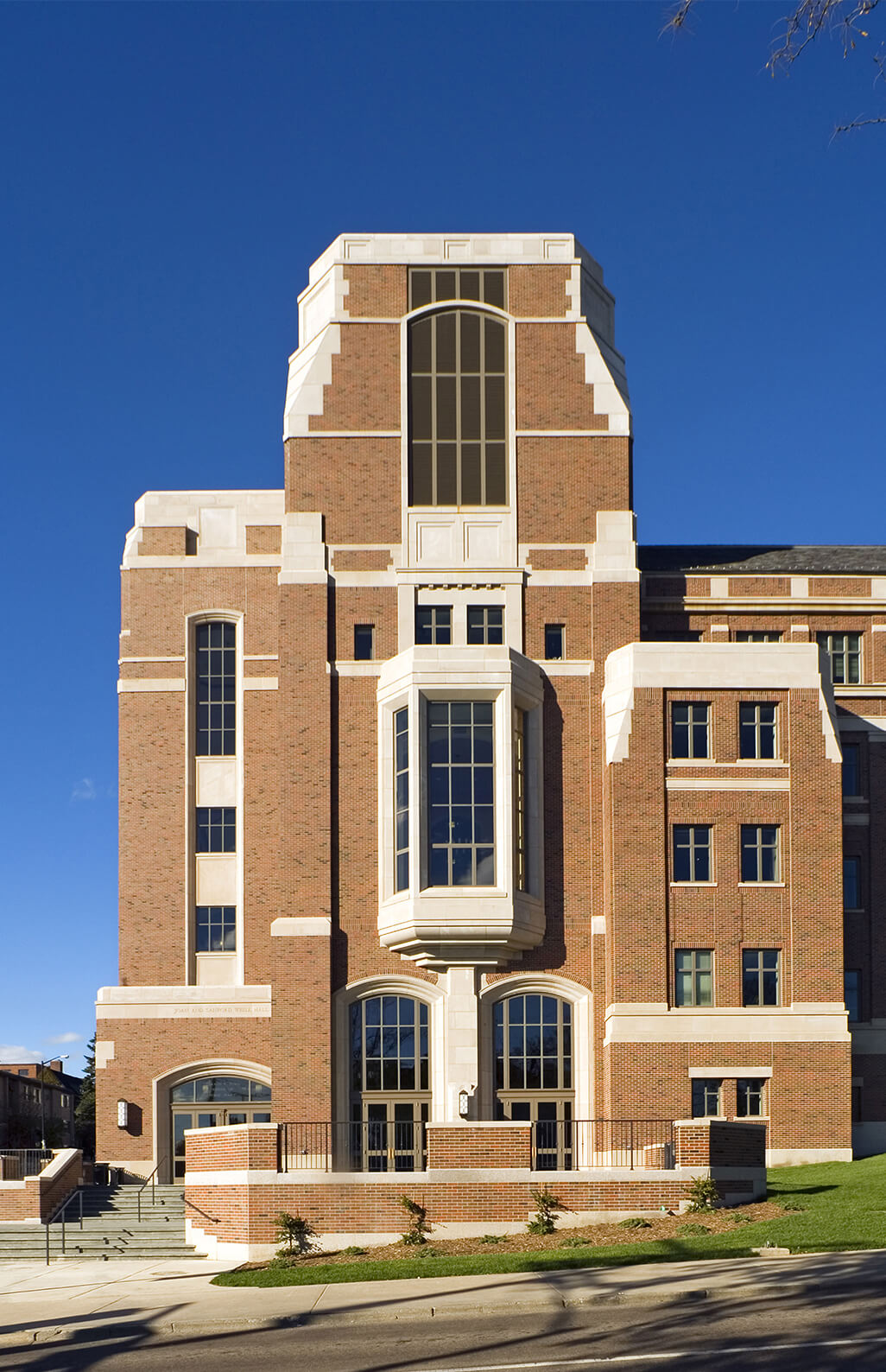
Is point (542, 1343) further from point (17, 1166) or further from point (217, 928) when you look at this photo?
point (217, 928)

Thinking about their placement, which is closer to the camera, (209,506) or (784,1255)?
(784,1255)

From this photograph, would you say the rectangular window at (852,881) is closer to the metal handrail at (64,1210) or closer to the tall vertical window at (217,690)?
the tall vertical window at (217,690)

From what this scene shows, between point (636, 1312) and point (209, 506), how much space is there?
31.6 metres

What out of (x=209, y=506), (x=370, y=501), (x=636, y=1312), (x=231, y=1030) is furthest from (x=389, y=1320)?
(x=209, y=506)

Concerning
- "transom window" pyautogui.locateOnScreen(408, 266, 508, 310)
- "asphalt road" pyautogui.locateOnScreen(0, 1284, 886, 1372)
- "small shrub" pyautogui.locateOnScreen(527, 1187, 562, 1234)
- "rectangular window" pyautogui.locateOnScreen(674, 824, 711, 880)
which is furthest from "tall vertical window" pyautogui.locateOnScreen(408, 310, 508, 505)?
"asphalt road" pyautogui.locateOnScreen(0, 1284, 886, 1372)

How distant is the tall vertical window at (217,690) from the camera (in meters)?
46.2

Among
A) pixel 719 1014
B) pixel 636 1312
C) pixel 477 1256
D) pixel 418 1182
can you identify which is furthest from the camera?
pixel 719 1014

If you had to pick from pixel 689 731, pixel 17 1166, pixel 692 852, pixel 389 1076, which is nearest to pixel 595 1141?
pixel 389 1076

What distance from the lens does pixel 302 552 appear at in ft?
142

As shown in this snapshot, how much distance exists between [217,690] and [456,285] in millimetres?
12771

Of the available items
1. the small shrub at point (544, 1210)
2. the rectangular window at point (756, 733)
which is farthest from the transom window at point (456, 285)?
the small shrub at point (544, 1210)

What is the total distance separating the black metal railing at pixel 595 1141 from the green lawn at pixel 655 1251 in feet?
27.5

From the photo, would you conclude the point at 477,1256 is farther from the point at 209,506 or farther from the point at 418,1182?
the point at 209,506

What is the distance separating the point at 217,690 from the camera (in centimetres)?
4641
